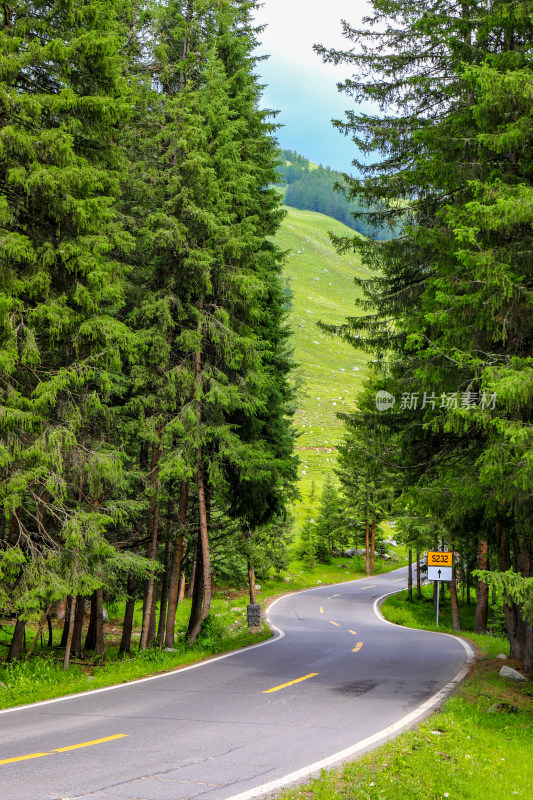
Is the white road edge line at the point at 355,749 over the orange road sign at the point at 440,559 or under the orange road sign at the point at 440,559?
over

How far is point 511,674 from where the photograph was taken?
12781 millimetres

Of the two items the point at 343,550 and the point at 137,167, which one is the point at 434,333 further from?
the point at 343,550

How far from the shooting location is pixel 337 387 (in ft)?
446

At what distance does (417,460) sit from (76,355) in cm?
789

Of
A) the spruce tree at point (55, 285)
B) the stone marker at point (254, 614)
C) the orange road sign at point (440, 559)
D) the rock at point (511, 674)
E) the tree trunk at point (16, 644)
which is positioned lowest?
the stone marker at point (254, 614)

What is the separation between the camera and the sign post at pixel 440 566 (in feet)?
86.2

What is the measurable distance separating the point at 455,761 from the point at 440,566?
810 inches

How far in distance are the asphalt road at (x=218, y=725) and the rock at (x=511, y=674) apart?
979 mm

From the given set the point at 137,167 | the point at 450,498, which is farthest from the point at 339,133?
the point at 450,498

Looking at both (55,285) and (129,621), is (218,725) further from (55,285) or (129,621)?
(129,621)

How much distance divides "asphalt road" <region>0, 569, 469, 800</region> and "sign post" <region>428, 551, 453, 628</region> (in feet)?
34.4


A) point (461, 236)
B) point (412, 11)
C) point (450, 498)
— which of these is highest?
point (412, 11)

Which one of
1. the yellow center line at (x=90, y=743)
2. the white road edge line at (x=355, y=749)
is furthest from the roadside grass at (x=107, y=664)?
the white road edge line at (x=355, y=749)

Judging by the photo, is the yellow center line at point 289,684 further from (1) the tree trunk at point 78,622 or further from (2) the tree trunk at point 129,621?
(2) the tree trunk at point 129,621
